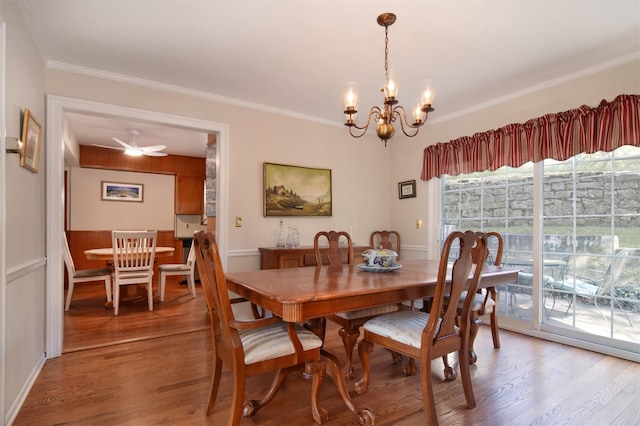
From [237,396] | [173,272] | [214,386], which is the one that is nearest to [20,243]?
[214,386]

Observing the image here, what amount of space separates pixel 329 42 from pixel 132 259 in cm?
355

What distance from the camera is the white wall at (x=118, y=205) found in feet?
19.0

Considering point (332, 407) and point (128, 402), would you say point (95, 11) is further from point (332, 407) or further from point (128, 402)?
point (332, 407)

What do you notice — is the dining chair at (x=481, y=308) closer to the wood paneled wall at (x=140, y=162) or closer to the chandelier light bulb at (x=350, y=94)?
the chandelier light bulb at (x=350, y=94)

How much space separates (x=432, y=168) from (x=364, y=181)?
0.93 meters

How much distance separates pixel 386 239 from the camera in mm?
4508

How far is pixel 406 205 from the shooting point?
4594 millimetres

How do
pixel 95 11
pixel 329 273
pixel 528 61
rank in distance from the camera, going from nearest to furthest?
1. pixel 95 11
2. pixel 329 273
3. pixel 528 61

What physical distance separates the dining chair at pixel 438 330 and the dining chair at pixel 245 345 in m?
0.43

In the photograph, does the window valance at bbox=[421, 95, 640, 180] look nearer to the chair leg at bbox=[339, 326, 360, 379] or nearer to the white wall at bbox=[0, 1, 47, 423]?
the chair leg at bbox=[339, 326, 360, 379]

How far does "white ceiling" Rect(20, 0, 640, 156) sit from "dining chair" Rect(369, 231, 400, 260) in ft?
6.29

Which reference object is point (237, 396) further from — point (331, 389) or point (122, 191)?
point (122, 191)

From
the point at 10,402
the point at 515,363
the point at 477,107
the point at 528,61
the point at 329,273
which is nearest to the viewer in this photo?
the point at 10,402

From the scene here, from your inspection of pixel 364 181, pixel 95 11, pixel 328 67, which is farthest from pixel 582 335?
pixel 95 11
